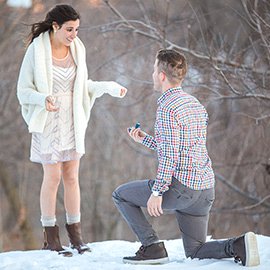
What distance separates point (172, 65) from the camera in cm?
469

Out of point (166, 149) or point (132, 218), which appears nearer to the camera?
point (166, 149)

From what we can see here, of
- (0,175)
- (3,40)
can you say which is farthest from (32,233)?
(3,40)

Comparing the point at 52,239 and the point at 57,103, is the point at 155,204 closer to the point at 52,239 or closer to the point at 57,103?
the point at 52,239

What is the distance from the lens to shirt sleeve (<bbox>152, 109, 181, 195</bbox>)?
449cm

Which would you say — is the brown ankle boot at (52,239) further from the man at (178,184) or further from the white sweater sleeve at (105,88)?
the white sweater sleeve at (105,88)

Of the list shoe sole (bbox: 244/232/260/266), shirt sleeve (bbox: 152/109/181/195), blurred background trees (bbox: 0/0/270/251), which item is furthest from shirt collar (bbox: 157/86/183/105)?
blurred background trees (bbox: 0/0/270/251)

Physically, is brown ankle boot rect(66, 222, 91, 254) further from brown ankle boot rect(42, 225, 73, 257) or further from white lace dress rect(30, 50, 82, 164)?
white lace dress rect(30, 50, 82, 164)

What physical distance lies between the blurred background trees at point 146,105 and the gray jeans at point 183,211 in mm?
3095

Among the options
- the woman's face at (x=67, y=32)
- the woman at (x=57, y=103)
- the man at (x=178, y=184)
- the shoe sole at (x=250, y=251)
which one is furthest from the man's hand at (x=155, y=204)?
the woman's face at (x=67, y=32)

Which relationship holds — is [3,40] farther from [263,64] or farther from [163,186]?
[163,186]

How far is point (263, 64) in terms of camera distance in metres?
9.05

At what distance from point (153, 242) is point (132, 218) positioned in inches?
7.9

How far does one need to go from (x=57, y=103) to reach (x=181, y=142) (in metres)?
1.05

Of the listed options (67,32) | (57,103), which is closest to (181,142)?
(57,103)
